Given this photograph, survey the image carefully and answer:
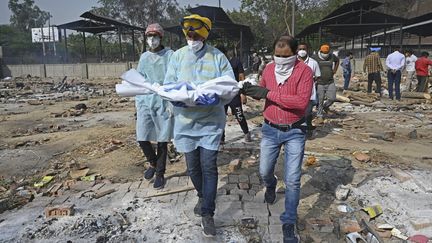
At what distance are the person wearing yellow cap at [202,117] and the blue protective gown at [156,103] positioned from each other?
90cm

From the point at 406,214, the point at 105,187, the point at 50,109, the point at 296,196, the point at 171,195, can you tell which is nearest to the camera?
the point at 296,196

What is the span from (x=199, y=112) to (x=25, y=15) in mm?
73595

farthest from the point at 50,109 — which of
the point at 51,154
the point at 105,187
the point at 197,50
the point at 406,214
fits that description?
the point at 406,214

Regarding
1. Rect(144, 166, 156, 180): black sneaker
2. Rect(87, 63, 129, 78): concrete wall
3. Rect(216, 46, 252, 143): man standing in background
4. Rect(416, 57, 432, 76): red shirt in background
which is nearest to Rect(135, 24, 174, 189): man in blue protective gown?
Rect(144, 166, 156, 180): black sneaker

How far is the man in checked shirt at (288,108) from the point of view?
2990 millimetres

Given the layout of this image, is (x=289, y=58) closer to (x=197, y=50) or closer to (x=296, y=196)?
(x=197, y=50)

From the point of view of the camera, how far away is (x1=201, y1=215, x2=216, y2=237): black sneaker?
10.3 ft

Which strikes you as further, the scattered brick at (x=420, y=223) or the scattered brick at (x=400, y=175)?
the scattered brick at (x=400, y=175)

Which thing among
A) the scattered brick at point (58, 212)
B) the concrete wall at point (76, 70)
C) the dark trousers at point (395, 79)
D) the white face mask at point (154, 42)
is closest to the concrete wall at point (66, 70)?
the concrete wall at point (76, 70)

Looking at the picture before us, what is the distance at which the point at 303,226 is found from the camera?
344 centimetres

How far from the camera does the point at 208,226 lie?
10.3 ft

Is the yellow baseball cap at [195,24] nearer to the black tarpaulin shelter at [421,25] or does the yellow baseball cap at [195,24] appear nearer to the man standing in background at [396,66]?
the man standing in background at [396,66]

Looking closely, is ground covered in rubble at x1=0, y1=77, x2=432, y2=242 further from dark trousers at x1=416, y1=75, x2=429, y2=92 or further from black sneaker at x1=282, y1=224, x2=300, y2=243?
dark trousers at x1=416, y1=75, x2=429, y2=92

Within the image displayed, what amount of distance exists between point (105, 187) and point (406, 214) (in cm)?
328
